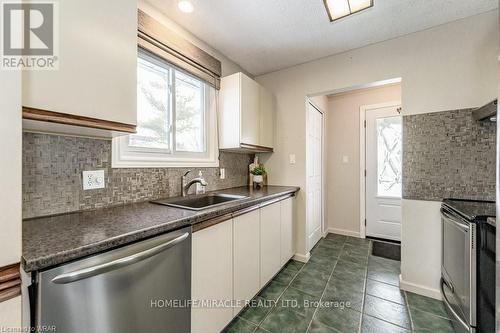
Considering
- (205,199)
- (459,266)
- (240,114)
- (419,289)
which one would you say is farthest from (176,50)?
(419,289)

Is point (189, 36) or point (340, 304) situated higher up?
point (189, 36)

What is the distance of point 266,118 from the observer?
2.56 metres

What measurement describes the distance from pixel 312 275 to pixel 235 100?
6.65 ft

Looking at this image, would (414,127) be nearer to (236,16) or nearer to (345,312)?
(345,312)

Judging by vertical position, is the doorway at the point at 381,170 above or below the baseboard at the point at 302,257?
above

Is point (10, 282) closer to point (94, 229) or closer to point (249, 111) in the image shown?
point (94, 229)

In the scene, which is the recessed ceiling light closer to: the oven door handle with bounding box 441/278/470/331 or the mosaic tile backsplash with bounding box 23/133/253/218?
the mosaic tile backsplash with bounding box 23/133/253/218

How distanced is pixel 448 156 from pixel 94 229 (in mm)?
2591

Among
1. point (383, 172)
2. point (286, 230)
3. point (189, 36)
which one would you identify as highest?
point (189, 36)

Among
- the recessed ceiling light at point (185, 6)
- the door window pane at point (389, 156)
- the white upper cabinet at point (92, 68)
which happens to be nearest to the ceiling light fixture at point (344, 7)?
the recessed ceiling light at point (185, 6)

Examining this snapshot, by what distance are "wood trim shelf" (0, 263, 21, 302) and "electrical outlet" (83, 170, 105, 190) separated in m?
0.74

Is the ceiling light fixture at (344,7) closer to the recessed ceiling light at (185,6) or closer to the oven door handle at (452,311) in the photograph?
the recessed ceiling light at (185,6)

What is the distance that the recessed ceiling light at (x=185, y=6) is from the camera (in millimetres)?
1563
